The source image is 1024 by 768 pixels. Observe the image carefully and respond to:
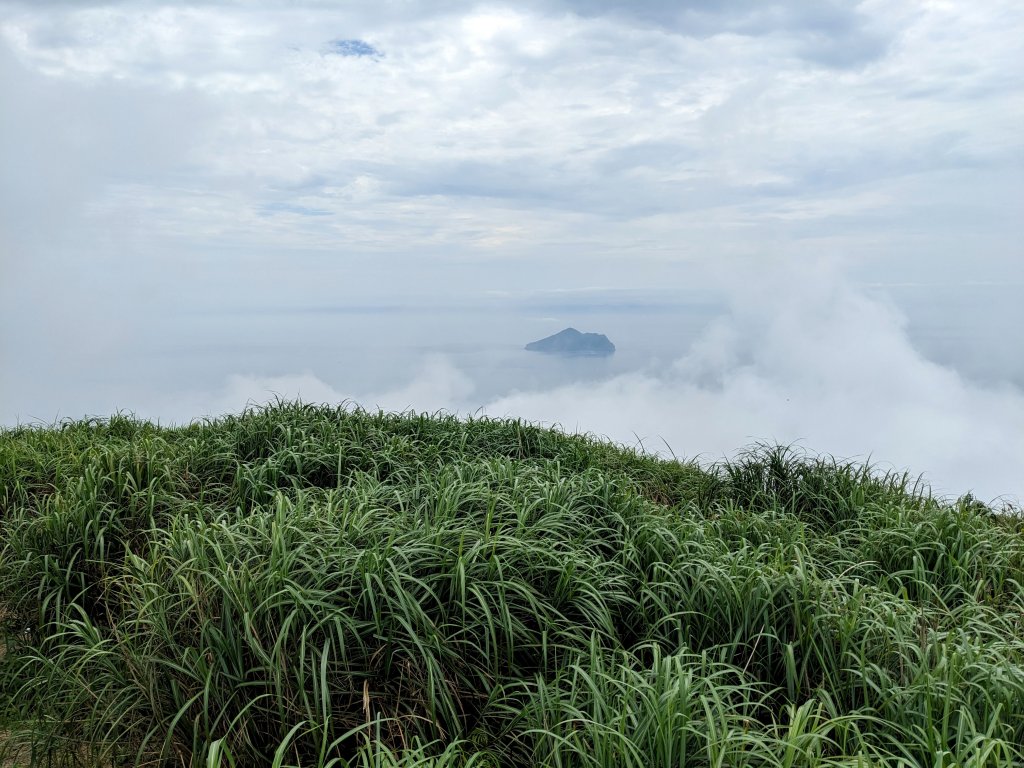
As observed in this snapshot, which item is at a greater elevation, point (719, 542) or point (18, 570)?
point (719, 542)

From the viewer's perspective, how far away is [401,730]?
2445 mm

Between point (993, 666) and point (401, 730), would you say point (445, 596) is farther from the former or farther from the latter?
point (993, 666)

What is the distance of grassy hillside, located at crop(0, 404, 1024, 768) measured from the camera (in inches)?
92.4

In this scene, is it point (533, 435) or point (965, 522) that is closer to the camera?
point (965, 522)

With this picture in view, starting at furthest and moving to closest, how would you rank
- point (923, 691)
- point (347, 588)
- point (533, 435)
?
point (533, 435), point (347, 588), point (923, 691)

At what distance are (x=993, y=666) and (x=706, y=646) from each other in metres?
0.98

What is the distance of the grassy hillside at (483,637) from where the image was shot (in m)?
2.35

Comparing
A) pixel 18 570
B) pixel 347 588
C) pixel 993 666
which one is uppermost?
pixel 347 588

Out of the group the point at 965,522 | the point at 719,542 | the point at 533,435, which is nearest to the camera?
the point at 719,542

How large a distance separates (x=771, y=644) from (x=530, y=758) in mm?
1133

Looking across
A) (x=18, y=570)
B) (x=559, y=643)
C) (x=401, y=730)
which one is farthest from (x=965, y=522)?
(x=18, y=570)

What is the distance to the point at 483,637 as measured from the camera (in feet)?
→ 8.90

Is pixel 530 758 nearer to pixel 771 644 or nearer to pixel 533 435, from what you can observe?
pixel 771 644

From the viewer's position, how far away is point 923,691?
99.0 inches
